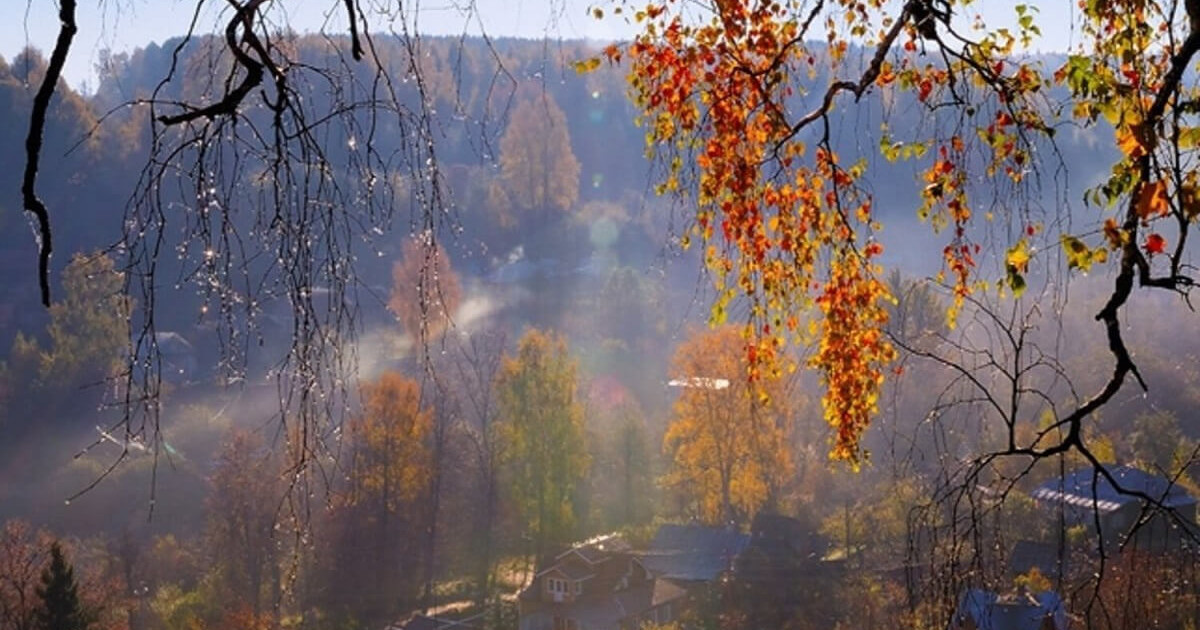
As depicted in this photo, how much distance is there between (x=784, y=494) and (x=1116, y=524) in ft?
25.9

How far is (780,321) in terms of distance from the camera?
4.12 metres

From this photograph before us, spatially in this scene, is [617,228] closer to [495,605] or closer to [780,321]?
[495,605]

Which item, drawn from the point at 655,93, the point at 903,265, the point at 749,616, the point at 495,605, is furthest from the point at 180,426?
the point at 903,265

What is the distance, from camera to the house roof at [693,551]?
2136 cm

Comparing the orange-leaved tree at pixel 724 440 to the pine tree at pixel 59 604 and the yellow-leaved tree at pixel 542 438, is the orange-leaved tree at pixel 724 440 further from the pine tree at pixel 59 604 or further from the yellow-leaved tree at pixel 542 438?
the pine tree at pixel 59 604

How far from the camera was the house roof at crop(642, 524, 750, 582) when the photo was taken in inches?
841

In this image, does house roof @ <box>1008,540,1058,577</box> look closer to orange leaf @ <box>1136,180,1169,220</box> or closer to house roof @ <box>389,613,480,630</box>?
house roof @ <box>389,613,480,630</box>

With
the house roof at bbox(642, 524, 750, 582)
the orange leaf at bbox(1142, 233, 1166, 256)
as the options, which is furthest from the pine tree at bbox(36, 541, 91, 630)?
the orange leaf at bbox(1142, 233, 1166, 256)

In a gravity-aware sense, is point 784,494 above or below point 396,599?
above

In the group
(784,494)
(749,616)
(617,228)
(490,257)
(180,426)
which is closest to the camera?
(749,616)

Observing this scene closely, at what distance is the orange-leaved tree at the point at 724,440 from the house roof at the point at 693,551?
4.42ft

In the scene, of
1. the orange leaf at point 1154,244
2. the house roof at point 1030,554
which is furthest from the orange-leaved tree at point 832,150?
the house roof at point 1030,554

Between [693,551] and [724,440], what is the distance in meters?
2.83

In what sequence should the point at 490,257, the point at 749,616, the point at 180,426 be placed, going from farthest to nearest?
1. the point at 490,257
2. the point at 180,426
3. the point at 749,616
